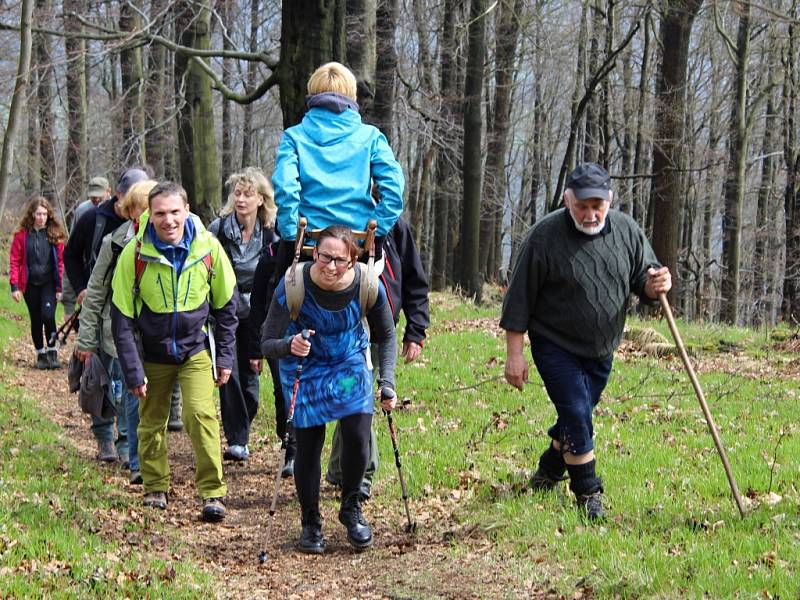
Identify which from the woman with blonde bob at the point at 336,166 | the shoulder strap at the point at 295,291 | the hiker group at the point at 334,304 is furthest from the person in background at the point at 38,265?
the shoulder strap at the point at 295,291

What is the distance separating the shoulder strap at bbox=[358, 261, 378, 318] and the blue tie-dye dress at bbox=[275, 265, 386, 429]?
31mm

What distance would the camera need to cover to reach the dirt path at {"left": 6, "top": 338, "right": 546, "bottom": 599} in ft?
17.9

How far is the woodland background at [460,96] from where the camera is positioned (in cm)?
1358

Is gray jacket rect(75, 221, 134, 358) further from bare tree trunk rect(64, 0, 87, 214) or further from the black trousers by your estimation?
bare tree trunk rect(64, 0, 87, 214)

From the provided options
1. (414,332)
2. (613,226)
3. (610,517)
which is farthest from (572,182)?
(610,517)

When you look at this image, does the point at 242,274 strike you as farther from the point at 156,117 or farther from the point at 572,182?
→ the point at 156,117

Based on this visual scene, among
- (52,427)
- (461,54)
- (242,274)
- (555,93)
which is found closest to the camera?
(242,274)

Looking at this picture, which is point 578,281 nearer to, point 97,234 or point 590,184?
point 590,184

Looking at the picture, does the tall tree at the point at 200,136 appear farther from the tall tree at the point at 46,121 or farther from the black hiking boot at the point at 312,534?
the black hiking boot at the point at 312,534

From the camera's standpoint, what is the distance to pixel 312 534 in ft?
20.0

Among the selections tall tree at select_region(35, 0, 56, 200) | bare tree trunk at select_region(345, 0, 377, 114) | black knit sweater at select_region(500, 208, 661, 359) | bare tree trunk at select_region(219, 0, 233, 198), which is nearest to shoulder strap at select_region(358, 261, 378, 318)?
black knit sweater at select_region(500, 208, 661, 359)

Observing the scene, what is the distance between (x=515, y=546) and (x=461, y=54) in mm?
22074

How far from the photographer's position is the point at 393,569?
5.79 meters

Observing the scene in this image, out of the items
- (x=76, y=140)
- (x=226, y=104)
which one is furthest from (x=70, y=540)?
(x=226, y=104)
